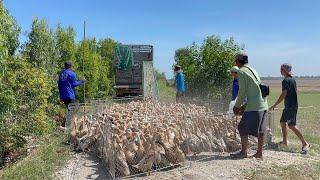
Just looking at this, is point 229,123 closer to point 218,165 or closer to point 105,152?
point 218,165

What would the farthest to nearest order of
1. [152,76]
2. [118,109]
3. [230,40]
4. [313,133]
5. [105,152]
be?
1. [152,76]
2. [230,40]
3. [313,133]
4. [118,109]
5. [105,152]

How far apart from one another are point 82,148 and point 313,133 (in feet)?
23.9

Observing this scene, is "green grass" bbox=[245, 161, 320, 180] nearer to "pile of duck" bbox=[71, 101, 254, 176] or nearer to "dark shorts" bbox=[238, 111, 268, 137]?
"dark shorts" bbox=[238, 111, 268, 137]

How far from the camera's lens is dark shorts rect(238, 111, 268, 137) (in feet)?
26.0

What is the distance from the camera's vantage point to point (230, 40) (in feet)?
53.6

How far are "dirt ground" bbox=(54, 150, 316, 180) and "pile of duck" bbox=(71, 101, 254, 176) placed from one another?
6.7 inches

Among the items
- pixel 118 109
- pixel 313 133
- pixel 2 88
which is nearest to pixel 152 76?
pixel 313 133

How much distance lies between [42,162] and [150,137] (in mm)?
1985

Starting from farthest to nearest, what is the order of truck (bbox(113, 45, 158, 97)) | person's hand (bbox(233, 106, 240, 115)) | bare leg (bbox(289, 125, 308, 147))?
truck (bbox(113, 45, 158, 97)) → bare leg (bbox(289, 125, 308, 147)) → person's hand (bbox(233, 106, 240, 115))

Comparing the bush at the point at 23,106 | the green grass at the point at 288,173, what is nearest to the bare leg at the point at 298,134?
the green grass at the point at 288,173

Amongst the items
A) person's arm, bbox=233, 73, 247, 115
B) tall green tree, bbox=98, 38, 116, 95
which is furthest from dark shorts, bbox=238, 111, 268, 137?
tall green tree, bbox=98, 38, 116, 95

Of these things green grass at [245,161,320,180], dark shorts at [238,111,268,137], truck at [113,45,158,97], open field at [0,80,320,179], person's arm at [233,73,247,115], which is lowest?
green grass at [245,161,320,180]

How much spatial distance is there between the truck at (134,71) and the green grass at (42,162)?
13.2 meters

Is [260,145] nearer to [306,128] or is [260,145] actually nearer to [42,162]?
[42,162]
